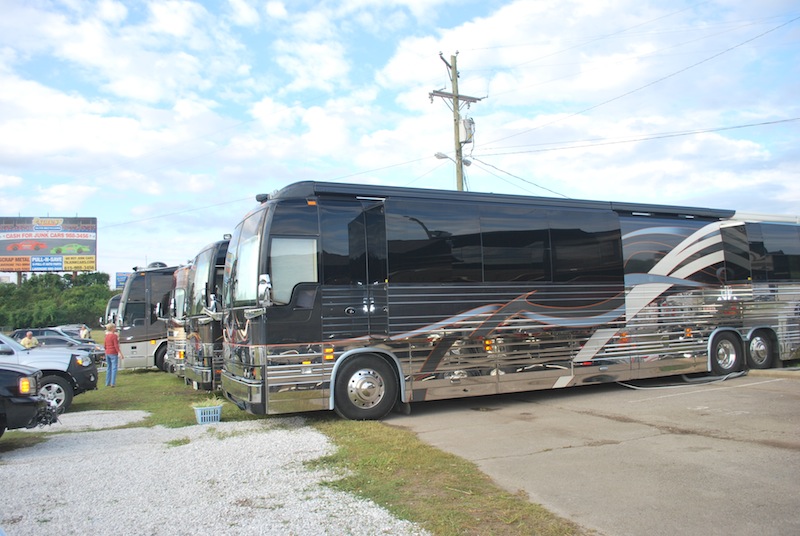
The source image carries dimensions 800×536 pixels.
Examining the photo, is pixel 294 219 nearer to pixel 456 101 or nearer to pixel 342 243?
pixel 342 243

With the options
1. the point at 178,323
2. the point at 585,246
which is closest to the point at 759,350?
the point at 585,246

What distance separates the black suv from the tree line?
6076 cm

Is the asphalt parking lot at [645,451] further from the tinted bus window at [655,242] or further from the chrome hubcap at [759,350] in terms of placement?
the tinted bus window at [655,242]

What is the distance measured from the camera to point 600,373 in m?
11.8

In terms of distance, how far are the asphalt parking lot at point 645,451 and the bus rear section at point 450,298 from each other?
823 mm

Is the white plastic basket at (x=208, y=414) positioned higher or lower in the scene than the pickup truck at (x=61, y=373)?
lower

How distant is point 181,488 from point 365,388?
3894 mm

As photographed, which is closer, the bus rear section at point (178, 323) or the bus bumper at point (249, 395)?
the bus bumper at point (249, 395)

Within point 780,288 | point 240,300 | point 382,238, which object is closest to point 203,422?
point 240,300

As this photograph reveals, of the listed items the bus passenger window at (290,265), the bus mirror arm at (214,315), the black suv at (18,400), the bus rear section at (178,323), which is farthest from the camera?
the bus rear section at (178,323)

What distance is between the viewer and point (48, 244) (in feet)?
175

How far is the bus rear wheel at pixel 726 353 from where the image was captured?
13.4 meters

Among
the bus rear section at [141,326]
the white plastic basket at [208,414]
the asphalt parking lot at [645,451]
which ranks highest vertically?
the bus rear section at [141,326]

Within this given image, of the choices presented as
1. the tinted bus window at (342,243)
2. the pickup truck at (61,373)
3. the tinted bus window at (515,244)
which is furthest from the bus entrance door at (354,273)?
the pickup truck at (61,373)
